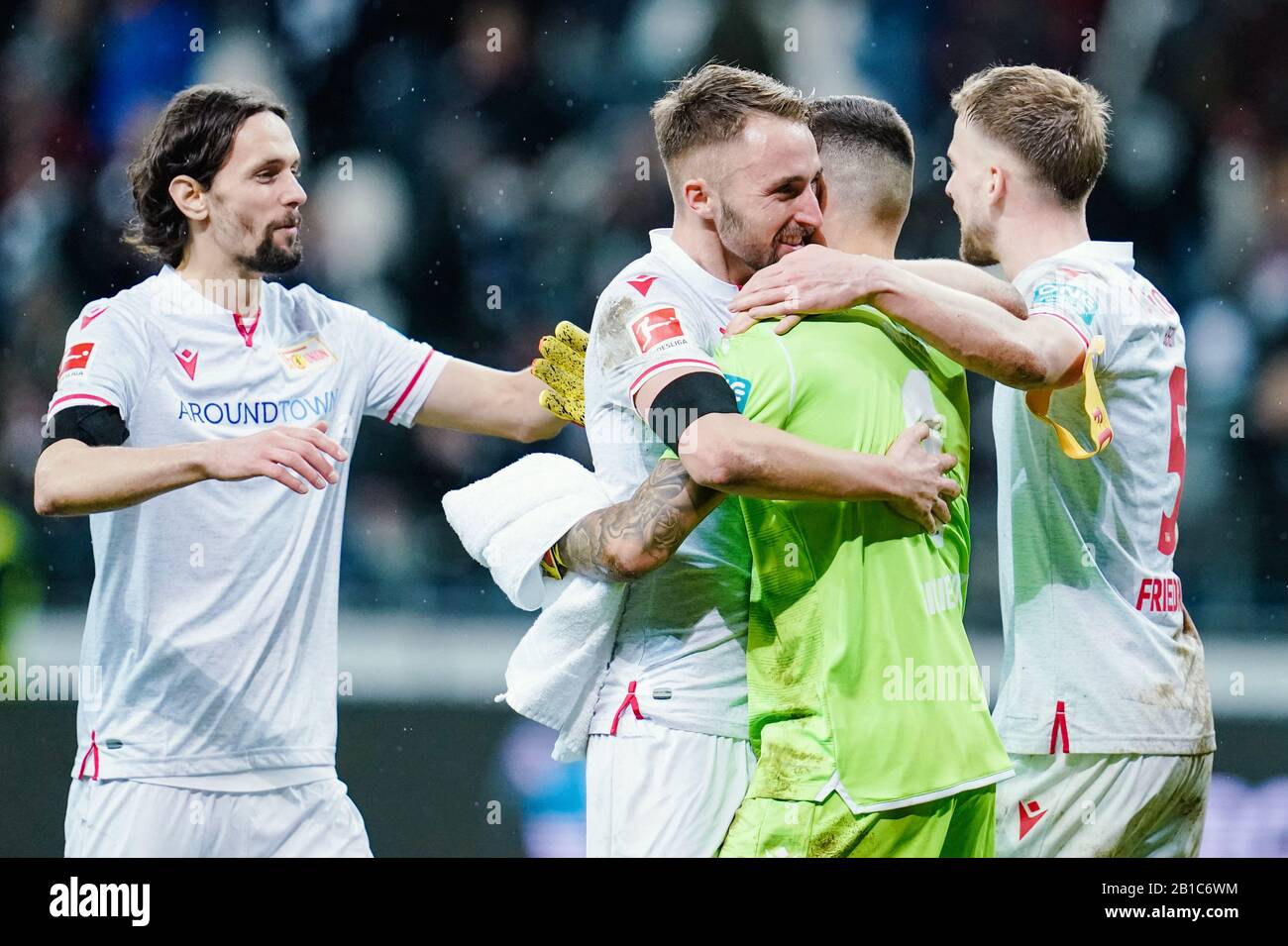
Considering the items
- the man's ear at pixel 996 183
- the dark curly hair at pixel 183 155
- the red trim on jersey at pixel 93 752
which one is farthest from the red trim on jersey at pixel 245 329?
the man's ear at pixel 996 183

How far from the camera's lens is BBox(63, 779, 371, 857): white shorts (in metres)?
3.02

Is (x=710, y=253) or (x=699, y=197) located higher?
(x=699, y=197)

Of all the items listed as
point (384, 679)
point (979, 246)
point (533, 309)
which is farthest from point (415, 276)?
point (979, 246)

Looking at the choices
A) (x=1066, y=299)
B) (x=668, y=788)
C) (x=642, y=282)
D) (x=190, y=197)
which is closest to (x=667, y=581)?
(x=668, y=788)

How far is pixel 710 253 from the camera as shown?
9.25 ft

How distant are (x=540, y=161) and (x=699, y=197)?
9.62ft

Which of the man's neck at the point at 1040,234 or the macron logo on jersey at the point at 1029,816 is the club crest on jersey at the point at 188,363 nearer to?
the man's neck at the point at 1040,234

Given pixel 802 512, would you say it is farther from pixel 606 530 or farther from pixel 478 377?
pixel 478 377

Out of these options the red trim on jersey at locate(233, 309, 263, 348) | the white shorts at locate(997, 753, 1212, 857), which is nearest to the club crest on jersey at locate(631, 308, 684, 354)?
the red trim on jersey at locate(233, 309, 263, 348)

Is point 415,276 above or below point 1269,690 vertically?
above

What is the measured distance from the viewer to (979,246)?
130 inches

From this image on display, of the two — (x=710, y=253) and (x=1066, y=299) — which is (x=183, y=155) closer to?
(x=710, y=253)

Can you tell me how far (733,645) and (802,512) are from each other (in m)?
0.31

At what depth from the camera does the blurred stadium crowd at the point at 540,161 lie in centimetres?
533
